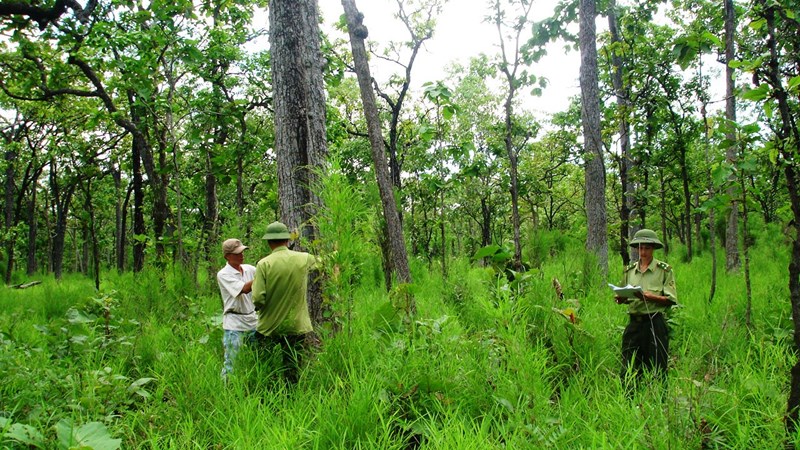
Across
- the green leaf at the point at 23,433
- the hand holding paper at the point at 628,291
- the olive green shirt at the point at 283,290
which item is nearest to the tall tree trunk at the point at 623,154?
the hand holding paper at the point at 628,291

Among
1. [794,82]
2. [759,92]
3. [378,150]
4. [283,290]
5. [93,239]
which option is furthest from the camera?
[93,239]

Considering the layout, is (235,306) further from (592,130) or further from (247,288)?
(592,130)

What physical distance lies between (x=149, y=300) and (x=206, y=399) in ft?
16.5

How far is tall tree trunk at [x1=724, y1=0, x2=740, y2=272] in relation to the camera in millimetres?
5155

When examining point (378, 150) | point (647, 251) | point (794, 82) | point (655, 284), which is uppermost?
point (378, 150)

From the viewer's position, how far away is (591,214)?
29.3ft

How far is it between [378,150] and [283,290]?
2.66 metres

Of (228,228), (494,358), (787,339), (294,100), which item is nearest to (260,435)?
(494,358)

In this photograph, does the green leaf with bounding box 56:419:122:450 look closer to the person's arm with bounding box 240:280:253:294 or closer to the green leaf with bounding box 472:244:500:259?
the person's arm with bounding box 240:280:253:294

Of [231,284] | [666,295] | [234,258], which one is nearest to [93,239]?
[234,258]

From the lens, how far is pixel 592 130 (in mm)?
8812

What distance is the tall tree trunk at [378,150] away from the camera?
20.4 ft

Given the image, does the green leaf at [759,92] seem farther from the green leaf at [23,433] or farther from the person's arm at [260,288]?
the green leaf at [23,433]

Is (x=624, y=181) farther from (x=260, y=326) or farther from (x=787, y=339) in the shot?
(x=260, y=326)
